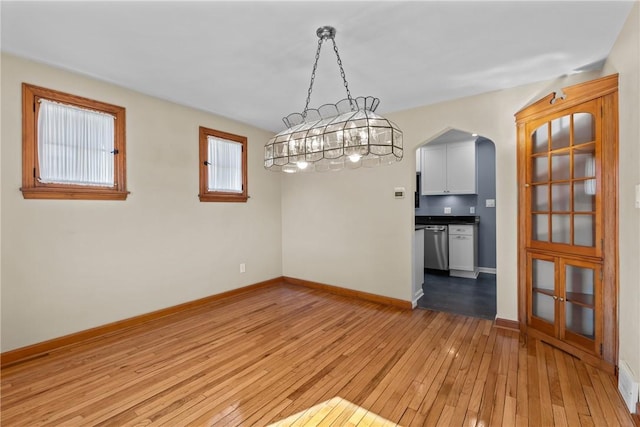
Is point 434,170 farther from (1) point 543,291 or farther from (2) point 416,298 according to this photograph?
(1) point 543,291

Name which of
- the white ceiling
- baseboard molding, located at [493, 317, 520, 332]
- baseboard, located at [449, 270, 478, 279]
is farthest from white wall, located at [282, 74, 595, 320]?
baseboard, located at [449, 270, 478, 279]

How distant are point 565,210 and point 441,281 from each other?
8.66ft

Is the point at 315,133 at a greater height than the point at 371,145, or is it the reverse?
the point at 315,133

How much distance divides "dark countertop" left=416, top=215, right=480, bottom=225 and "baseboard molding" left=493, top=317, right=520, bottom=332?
7.67ft

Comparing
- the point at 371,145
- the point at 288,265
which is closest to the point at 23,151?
the point at 371,145

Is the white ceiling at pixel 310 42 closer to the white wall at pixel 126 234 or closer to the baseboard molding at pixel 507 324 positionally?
the white wall at pixel 126 234

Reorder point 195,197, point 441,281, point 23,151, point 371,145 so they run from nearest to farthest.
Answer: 1. point 371,145
2. point 23,151
3. point 195,197
4. point 441,281

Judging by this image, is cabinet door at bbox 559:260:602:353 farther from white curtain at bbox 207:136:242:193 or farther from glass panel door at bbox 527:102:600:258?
white curtain at bbox 207:136:242:193

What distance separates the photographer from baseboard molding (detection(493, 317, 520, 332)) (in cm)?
299

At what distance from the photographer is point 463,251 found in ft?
16.7

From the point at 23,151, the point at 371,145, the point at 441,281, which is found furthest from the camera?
the point at 441,281

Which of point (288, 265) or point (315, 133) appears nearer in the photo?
point (315, 133)

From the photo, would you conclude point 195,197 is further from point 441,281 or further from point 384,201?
point 441,281

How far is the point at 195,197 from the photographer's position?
3766mm
